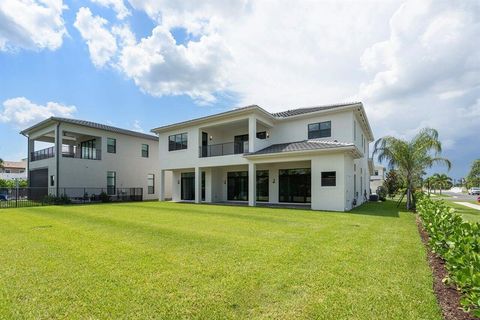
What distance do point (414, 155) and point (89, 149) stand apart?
2783 centimetres

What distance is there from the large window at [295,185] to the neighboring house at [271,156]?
71 millimetres

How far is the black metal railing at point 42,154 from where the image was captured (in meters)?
24.5

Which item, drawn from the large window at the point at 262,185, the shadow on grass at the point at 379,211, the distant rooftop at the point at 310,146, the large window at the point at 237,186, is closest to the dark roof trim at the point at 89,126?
the large window at the point at 237,186

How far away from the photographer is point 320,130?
1934 centimetres

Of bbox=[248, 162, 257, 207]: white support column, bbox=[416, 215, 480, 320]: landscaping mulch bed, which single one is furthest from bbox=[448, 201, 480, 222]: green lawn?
bbox=[248, 162, 257, 207]: white support column

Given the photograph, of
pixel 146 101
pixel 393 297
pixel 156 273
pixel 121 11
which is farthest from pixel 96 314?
pixel 146 101

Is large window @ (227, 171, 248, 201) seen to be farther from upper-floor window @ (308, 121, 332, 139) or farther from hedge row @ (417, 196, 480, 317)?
hedge row @ (417, 196, 480, 317)

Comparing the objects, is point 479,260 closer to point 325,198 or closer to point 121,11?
point 325,198

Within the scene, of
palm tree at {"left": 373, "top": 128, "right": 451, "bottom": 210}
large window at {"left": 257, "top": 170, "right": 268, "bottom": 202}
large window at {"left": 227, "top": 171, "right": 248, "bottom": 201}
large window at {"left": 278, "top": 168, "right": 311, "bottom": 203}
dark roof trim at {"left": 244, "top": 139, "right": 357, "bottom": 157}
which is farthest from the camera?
large window at {"left": 227, "top": 171, "right": 248, "bottom": 201}

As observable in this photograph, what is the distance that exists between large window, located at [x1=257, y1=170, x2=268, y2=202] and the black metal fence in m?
13.0

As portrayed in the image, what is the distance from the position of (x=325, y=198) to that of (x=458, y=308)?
1285 cm

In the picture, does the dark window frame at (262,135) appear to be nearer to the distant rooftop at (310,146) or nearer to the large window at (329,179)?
the distant rooftop at (310,146)

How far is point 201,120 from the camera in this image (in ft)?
71.3

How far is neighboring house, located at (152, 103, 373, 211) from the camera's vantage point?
54.3 ft
